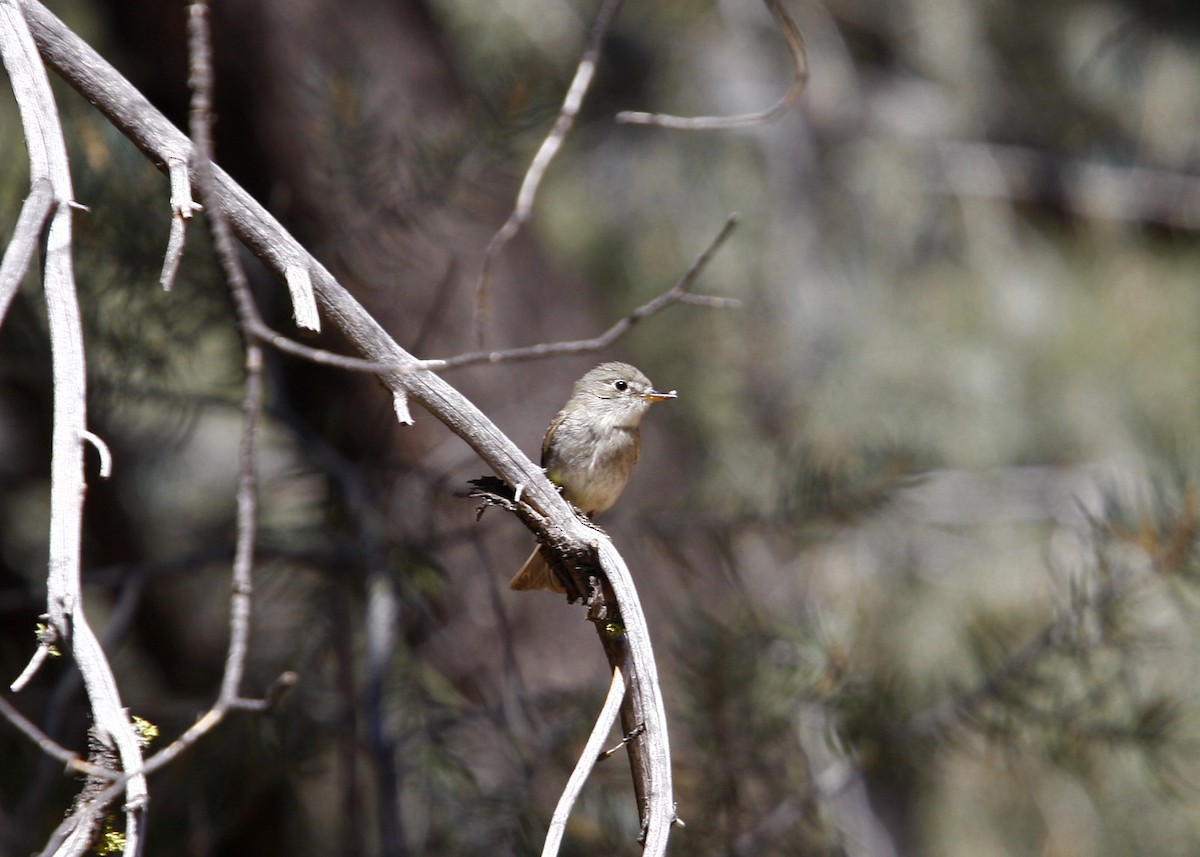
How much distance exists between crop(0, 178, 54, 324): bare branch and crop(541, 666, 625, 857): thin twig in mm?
726

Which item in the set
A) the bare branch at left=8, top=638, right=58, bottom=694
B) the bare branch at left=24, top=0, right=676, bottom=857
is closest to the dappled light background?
the bare branch at left=24, top=0, right=676, bottom=857

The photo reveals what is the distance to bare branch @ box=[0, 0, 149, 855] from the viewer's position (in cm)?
111

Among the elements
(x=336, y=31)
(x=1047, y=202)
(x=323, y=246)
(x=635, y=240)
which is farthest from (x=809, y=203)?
(x=323, y=246)

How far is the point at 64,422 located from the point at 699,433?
10.7 feet

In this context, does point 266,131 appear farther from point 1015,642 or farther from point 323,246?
point 1015,642

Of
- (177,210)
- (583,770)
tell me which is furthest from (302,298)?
(583,770)

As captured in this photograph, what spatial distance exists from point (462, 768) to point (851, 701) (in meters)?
0.90

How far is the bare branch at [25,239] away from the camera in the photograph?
1232 millimetres

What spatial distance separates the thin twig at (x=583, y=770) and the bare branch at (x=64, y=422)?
0.38m

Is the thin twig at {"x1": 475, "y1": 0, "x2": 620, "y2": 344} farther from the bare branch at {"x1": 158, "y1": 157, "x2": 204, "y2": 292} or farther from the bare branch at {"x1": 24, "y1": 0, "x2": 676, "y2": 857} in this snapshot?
the bare branch at {"x1": 158, "y1": 157, "x2": 204, "y2": 292}

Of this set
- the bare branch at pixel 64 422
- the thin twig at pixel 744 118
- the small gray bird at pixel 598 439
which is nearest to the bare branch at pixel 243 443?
the bare branch at pixel 64 422

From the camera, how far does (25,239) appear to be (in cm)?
127

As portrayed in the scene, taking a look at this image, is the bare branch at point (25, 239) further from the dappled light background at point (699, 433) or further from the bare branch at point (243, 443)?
the dappled light background at point (699, 433)

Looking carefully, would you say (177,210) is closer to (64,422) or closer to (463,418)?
(64,422)
